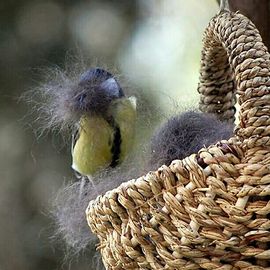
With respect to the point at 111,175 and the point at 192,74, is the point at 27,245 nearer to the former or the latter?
the point at 192,74

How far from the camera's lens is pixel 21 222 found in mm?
1120

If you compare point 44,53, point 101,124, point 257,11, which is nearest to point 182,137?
point 101,124

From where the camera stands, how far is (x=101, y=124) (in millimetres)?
446

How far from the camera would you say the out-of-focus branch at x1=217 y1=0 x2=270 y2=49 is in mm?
534

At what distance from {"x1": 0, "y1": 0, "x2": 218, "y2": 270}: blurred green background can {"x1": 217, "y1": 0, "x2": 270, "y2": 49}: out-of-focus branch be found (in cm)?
52

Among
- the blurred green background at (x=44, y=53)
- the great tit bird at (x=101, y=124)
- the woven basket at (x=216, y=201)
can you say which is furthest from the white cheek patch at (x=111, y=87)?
the blurred green background at (x=44, y=53)

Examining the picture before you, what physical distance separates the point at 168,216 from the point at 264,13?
29 cm

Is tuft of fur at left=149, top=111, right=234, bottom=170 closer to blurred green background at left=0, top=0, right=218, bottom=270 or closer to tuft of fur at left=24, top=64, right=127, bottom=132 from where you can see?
tuft of fur at left=24, top=64, right=127, bottom=132

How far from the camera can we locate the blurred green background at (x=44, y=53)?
3.55ft

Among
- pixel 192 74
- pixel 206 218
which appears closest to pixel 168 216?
pixel 206 218

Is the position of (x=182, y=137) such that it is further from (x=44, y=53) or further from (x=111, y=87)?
(x=44, y=53)

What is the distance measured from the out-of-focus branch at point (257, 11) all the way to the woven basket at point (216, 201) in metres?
0.19

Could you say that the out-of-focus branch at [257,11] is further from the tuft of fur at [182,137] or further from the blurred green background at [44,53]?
the blurred green background at [44,53]

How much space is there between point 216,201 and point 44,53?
2.77ft
